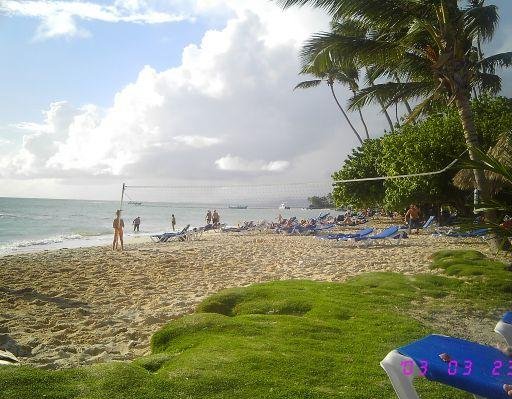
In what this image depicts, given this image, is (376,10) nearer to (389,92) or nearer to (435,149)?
(389,92)

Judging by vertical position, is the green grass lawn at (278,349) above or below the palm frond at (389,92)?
below

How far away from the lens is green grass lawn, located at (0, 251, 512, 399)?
249 centimetres

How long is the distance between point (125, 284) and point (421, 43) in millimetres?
9263

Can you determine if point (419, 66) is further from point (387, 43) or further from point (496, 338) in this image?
point (496, 338)

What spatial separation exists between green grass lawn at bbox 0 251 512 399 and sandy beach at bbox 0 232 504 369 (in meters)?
1.00

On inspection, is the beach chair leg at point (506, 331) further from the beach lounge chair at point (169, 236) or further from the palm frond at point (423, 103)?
the beach lounge chair at point (169, 236)

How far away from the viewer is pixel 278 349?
318 cm

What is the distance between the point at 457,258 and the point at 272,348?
620 cm

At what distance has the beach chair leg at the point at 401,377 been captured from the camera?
74.9 inches

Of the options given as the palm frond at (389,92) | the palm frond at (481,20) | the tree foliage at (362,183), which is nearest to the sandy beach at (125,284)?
the palm frond at (389,92)

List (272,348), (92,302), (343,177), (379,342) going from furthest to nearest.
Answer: (343,177) → (92,302) → (379,342) → (272,348)

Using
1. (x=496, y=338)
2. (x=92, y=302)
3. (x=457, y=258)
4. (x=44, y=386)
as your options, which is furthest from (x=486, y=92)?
(x=44, y=386)

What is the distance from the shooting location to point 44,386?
2428 millimetres

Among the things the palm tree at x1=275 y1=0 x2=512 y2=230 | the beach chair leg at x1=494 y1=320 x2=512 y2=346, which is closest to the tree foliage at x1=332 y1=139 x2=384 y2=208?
the palm tree at x1=275 y1=0 x2=512 y2=230
